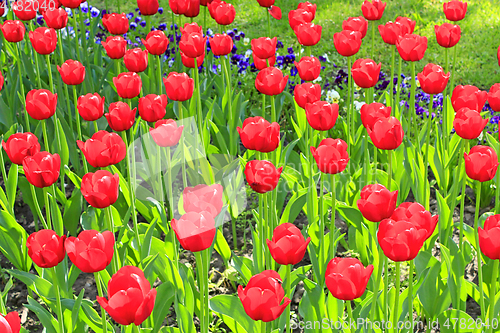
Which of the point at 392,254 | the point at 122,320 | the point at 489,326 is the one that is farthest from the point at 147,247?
the point at 489,326

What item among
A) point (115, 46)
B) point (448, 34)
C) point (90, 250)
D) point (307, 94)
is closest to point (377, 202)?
point (90, 250)

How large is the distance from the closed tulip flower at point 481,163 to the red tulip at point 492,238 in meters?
0.29

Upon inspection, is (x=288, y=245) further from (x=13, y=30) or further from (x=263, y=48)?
(x=13, y=30)

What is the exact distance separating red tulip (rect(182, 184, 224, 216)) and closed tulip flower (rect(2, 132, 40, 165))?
0.79 meters

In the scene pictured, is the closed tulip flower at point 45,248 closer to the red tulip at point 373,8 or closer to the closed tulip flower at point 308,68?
the closed tulip flower at point 308,68

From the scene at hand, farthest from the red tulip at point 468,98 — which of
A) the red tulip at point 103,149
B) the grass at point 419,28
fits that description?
the grass at point 419,28

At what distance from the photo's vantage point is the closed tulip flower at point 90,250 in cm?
135

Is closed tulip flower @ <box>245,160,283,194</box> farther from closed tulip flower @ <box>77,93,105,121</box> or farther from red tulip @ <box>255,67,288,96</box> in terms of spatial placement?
closed tulip flower @ <box>77,93,105,121</box>

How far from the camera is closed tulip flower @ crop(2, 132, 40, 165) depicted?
1910 millimetres

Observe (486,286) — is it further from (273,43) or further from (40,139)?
(40,139)

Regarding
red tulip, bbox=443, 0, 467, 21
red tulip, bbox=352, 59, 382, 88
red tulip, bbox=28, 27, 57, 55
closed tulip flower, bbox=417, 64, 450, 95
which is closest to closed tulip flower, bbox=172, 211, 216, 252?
red tulip, bbox=352, 59, 382, 88

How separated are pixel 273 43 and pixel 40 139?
1.67 meters

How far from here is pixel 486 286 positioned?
6.68 feet

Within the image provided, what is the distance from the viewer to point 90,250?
1.35 metres
